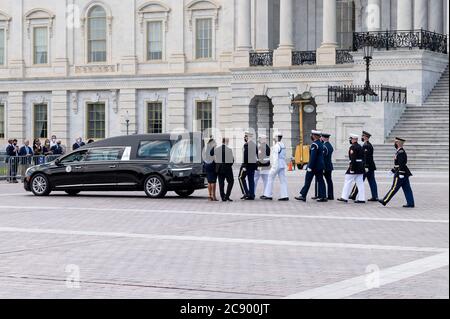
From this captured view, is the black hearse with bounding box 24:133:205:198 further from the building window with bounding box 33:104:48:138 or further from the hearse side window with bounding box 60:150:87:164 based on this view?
the building window with bounding box 33:104:48:138

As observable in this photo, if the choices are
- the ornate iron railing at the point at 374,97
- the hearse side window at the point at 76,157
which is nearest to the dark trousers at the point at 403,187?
the hearse side window at the point at 76,157

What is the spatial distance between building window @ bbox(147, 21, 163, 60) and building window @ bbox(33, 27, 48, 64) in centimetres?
722

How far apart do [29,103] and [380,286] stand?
188 feet

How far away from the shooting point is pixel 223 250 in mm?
14742

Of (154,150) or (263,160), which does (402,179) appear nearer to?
(263,160)

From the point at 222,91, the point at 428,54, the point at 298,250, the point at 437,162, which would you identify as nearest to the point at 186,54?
the point at 222,91

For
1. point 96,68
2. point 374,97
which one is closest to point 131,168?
point 374,97

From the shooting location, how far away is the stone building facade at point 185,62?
2159 inches

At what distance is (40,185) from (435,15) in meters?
30.4

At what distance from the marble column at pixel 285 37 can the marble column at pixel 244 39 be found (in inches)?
68.2

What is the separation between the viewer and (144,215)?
71.8 feet

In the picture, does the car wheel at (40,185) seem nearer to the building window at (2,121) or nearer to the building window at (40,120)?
the building window at (40,120)

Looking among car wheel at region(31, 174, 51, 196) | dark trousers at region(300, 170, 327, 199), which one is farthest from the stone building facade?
car wheel at region(31, 174, 51, 196)

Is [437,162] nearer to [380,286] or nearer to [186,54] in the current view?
[186,54]
